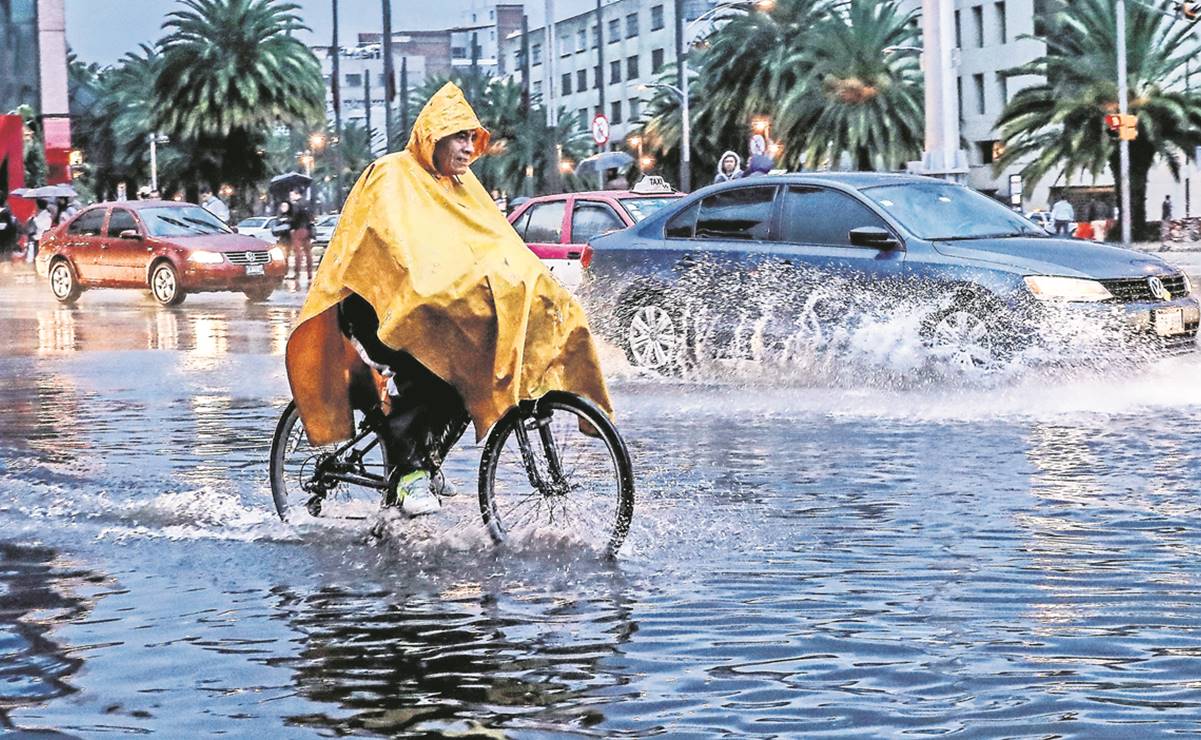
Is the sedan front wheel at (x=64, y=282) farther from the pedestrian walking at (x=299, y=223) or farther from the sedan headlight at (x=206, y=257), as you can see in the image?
the pedestrian walking at (x=299, y=223)

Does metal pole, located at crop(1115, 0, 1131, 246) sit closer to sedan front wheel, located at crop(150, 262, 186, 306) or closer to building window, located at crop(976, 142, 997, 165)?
sedan front wheel, located at crop(150, 262, 186, 306)

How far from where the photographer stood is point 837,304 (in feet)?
46.8

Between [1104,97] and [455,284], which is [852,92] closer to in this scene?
[1104,97]

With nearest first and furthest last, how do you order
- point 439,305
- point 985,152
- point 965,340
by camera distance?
point 439,305 → point 965,340 → point 985,152

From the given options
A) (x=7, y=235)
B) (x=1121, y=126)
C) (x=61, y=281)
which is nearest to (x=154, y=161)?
(x=7, y=235)

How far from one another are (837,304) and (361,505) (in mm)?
6435

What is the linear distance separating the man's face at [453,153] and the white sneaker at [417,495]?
1.04 m

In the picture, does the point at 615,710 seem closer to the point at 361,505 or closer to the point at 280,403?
the point at 361,505

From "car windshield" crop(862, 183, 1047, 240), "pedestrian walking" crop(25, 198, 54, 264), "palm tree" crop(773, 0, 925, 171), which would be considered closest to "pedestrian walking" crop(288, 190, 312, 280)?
"pedestrian walking" crop(25, 198, 54, 264)

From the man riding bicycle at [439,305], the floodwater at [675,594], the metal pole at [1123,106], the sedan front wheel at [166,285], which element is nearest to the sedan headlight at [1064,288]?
the floodwater at [675,594]

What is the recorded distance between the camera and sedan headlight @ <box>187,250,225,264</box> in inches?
1246

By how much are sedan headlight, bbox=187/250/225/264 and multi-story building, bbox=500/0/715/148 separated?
7114 cm

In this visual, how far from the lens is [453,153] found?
25.3 ft

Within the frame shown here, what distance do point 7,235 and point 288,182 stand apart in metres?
7.09
